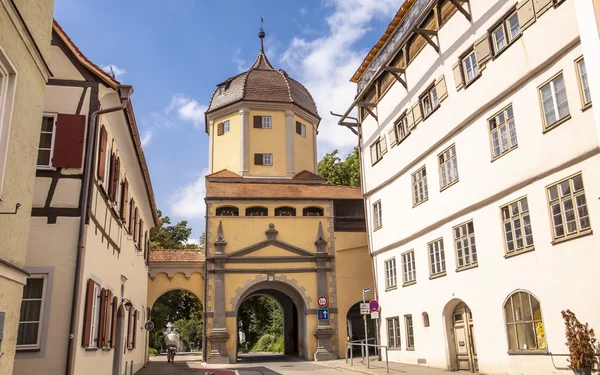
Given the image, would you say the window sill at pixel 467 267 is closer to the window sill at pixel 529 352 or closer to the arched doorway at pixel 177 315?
the window sill at pixel 529 352

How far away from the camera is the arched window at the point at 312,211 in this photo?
32094mm

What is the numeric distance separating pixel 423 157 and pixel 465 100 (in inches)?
132

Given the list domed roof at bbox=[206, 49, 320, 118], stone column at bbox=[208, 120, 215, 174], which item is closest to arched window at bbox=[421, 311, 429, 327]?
domed roof at bbox=[206, 49, 320, 118]

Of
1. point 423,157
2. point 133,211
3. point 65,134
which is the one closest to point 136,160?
point 133,211

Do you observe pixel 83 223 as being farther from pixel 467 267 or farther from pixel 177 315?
pixel 177 315

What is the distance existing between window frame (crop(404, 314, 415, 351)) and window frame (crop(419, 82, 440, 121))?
7.56 metres

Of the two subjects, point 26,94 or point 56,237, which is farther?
point 56,237

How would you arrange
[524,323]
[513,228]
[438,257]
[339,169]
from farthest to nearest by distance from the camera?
[339,169], [438,257], [513,228], [524,323]

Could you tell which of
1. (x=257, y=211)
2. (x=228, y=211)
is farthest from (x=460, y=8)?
(x=228, y=211)

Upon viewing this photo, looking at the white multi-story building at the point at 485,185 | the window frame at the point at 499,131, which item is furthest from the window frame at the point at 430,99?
the window frame at the point at 499,131

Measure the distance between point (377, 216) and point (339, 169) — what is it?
2410cm

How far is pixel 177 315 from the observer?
5244 cm

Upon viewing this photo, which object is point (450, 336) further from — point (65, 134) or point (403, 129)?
point (65, 134)

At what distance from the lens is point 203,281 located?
31188 millimetres
